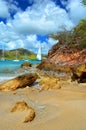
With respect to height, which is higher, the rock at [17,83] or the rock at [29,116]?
the rock at [17,83]

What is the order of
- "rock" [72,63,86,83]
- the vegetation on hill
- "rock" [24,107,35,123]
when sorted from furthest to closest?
the vegetation on hill < "rock" [72,63,86,83] < "rock" [24,107,35,123]

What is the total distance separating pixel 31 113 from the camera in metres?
6.96

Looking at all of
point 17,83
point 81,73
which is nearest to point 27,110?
point 17,83

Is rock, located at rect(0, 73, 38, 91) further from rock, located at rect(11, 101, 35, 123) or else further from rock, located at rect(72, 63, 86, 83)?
rock, located at rect(11, 101, 35, 123)

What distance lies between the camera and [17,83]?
49.4ft

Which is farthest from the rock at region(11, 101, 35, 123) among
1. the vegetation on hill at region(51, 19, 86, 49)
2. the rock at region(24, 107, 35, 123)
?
the vegetation on hill at region(51, 19, 86, 49)

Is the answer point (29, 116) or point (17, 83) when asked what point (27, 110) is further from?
point (17, 83)

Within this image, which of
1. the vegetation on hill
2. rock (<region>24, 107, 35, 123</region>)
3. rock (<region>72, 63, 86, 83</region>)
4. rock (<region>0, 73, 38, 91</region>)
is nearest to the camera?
rock (<region>24, 107, 35, 123</region>)

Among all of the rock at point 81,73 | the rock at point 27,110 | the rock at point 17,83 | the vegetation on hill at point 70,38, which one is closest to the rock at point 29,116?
the rock at point 27,110

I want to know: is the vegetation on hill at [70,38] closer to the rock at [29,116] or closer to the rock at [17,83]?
the rock at [17,83]

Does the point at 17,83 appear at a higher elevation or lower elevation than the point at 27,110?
higher

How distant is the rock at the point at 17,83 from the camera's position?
46.9 feet

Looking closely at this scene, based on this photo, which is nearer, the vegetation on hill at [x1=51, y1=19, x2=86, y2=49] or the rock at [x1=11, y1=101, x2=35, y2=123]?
the rock at [x1=11, y1=101, x2=35, y2=123]

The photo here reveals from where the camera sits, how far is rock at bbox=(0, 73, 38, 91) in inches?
563
